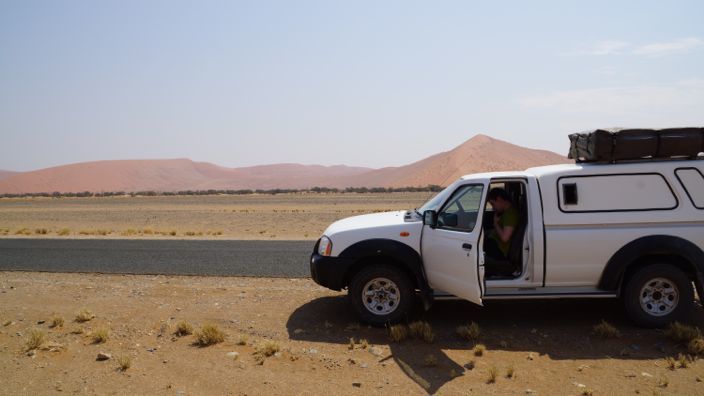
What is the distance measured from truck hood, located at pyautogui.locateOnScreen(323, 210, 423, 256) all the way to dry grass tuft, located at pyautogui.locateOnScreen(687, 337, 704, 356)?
3258 mm

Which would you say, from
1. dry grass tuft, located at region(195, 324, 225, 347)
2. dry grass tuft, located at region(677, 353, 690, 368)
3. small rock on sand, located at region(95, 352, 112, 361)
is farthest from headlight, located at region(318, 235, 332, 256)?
dry grass tuft, located at region(677, 353, 690, 368)

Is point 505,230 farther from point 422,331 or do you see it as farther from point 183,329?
point 183,329

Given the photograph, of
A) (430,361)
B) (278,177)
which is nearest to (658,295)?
(430,361)

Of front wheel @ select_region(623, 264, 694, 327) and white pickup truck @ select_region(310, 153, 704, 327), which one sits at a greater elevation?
white pickup truck @ select_region(310, 153, 704, 327)

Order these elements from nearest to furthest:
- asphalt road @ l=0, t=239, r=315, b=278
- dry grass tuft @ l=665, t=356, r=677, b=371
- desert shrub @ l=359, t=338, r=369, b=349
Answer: dry grass tuft @ l=665, t=356, r=677, b=371 < desert shrub @ l=359, t=338, r=369, b=349 < asphalt road @ l=0, t=239, r=315, b=278

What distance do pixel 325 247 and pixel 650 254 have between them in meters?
4.05

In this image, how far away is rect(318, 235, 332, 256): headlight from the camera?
25.2ft

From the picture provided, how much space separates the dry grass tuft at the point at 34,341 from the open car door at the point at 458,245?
15.7 ft

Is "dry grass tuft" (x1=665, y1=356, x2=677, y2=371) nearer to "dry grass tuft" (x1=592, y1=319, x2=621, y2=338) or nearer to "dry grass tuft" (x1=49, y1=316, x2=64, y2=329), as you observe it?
"dry grass tuft" (x1=592, y1=319, x2=621, y2=338)

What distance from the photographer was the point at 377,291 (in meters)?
7.56

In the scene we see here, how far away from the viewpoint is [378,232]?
7.52 metres

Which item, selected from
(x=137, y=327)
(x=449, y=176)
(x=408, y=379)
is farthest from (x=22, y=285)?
(x=449, y=176)

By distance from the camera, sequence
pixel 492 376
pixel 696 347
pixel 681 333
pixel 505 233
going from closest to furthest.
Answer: pixel 492 376 → pixel 696 347 → pixel 681 333 → pixel 505 233

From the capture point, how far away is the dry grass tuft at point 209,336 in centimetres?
709
